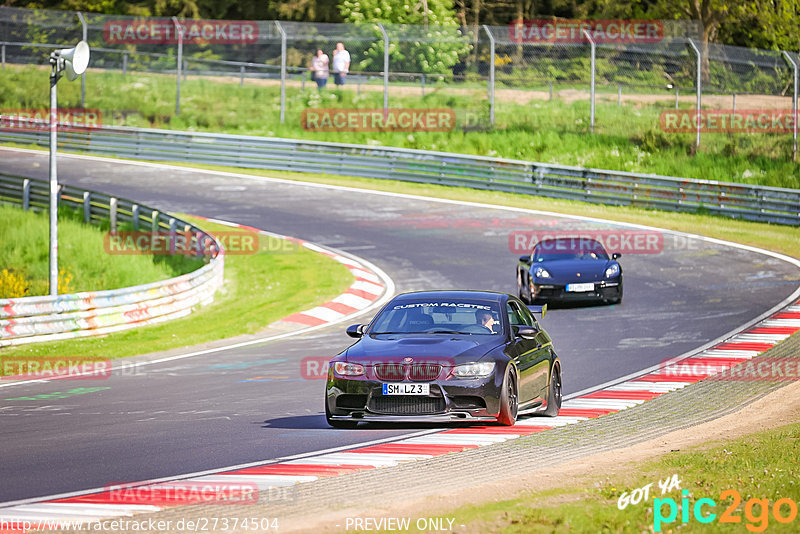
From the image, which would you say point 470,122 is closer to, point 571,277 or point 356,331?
point 571,277

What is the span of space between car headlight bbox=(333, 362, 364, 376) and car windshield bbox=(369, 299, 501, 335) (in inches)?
37.5

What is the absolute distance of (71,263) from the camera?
25.7 meters

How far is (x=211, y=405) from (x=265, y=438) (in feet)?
7.62

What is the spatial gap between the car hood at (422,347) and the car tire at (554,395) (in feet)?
3.54

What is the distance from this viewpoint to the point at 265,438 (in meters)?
10.7

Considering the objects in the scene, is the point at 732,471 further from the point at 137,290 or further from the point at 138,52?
the point at 138,52

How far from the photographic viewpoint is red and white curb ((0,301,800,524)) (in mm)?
7879

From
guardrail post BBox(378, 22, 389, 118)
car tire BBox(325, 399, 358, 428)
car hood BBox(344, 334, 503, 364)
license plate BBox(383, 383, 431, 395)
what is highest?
guardrail post BBox(378, 22, 389, 118)

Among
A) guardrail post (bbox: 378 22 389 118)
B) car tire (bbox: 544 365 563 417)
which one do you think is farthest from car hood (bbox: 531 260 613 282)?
guardrail post (bbox: 378 22 389 118)

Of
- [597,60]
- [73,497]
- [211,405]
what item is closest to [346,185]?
[597,60]

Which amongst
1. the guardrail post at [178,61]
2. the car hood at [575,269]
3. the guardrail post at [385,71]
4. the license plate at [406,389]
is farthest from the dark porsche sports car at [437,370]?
the guardrail post at [178,61]

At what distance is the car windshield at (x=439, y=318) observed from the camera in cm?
1167

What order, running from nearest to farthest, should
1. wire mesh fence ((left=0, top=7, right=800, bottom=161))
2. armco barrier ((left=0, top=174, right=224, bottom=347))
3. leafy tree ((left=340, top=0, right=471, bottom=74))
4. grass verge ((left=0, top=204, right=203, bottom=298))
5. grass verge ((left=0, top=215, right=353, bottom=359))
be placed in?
armco barrier ((left=0, top=174, right=224, bottom=347)) < grass verge ((left=0, top=215, right=353, bottom=359)) < grass verge ((left=0, top=204, right=203, bottom=298)) < wire mesh fence ((left=0, top=7, right=800, bottom=161)) < leafy tree ((left=340, top=0, right=471, bottom=74))

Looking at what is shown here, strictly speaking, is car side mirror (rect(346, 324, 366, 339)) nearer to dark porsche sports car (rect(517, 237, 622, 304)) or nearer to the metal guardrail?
dark porsche sports car (rect(517, 237, 622, 304))
